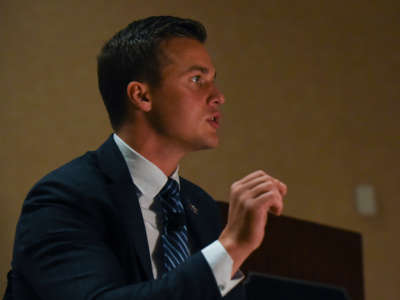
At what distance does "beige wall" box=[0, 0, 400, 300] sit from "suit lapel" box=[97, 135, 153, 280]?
A: 72.2 inches

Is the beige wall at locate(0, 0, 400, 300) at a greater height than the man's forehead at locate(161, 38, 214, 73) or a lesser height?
greater

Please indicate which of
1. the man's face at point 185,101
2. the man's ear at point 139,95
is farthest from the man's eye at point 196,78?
the man's ear at point 139,95

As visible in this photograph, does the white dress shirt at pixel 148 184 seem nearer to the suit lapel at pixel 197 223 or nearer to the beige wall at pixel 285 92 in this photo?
the suit lapel at pixel 197 223

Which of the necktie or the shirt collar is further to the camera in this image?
the shirt collar

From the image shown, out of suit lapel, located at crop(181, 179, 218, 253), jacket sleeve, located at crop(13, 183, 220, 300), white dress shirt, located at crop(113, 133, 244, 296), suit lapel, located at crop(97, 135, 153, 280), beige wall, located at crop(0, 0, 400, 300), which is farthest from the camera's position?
beige wall, located at crop(0, 0, 400, 300)

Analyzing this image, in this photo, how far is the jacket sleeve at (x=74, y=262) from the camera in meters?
1.19

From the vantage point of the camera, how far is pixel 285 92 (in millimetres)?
4359

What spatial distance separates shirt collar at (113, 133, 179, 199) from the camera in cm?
159

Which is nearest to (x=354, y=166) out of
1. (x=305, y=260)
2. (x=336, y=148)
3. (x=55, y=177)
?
(x=336, y=148)

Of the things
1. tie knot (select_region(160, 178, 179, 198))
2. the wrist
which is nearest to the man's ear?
tie knot (select_region(160, 178, 179, 198))

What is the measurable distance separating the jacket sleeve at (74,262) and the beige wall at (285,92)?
1.99 meters

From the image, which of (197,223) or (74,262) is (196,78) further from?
(74,262)

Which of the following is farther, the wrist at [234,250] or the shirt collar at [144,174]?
the shirt collar at [144,174]

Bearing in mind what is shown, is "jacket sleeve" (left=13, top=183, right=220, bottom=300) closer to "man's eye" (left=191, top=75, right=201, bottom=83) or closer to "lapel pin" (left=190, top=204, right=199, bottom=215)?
"lapel pin" (left=190, top=204, right=199, bottom=215)
